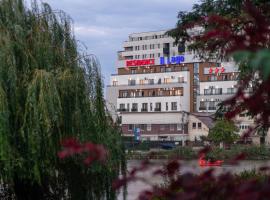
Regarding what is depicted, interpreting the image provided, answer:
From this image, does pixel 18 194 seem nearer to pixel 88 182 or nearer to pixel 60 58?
pixel 88 182

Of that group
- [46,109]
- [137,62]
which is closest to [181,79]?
[137,62]

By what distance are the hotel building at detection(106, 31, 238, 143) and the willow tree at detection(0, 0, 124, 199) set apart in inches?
3012

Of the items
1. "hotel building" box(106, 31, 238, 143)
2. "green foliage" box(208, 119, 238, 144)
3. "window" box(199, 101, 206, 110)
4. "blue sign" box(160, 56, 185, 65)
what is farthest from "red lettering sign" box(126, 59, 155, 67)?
"green foliage" box(208, 119, 238, 144)

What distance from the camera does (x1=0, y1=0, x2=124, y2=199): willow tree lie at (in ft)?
32.3

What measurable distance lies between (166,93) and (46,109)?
8436cm

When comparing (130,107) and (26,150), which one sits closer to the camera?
(26,150)

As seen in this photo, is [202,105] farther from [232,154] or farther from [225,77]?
[232,154]

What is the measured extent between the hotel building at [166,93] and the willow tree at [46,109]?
251 ft

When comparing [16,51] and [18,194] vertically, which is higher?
[16,51]

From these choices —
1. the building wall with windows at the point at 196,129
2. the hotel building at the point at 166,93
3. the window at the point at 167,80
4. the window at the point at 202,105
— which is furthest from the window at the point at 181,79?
the building wall with windows at the point at 196,129

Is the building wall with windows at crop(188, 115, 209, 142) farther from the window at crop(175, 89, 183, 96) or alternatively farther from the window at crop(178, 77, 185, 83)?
the window at crop(178, 77, 185, 83)

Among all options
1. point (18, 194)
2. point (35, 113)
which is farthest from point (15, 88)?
point (18, 194)

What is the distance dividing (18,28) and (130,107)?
84.9 metres

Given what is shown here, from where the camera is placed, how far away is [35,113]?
9.83 m
